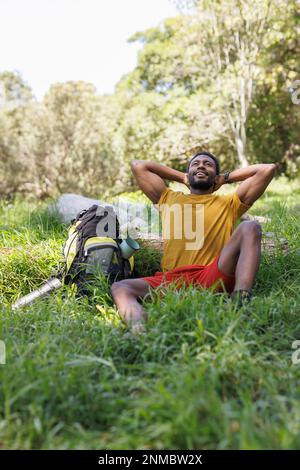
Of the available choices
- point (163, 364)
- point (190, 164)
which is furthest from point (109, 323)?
point (190, 164)

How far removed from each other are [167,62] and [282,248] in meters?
12.2

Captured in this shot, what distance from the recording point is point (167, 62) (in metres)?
14.6

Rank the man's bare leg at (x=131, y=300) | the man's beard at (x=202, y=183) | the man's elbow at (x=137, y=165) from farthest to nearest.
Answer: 1. the man's elbow at (x=137, y=165)
2. the man's beard at (x=202, y=183)
3. the man's bare leg at (x=131, y=300)

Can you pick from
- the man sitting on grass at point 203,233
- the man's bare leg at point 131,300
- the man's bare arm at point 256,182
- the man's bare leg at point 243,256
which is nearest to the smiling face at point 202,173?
the man sitting on grass at point 203,233

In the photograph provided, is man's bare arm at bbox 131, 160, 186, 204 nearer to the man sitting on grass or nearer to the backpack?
the man sitting on grass

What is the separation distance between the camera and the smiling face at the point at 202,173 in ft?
11.6

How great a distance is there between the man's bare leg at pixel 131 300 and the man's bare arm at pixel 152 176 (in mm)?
854

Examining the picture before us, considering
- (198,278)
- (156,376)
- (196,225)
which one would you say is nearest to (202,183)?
(196,225)

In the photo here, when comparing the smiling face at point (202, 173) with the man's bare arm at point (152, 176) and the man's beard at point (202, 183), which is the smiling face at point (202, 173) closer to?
Result: the man's beard at point (202, 183)

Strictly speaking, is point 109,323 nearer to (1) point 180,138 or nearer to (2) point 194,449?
(2) point 194,449

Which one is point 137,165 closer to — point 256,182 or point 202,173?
point 202,173

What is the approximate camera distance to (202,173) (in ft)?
11.6

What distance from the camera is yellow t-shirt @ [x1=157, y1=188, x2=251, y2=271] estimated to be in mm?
3312

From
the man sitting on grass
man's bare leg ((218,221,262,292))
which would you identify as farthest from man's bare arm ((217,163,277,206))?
man's bare leg ((218,221,262,292))
